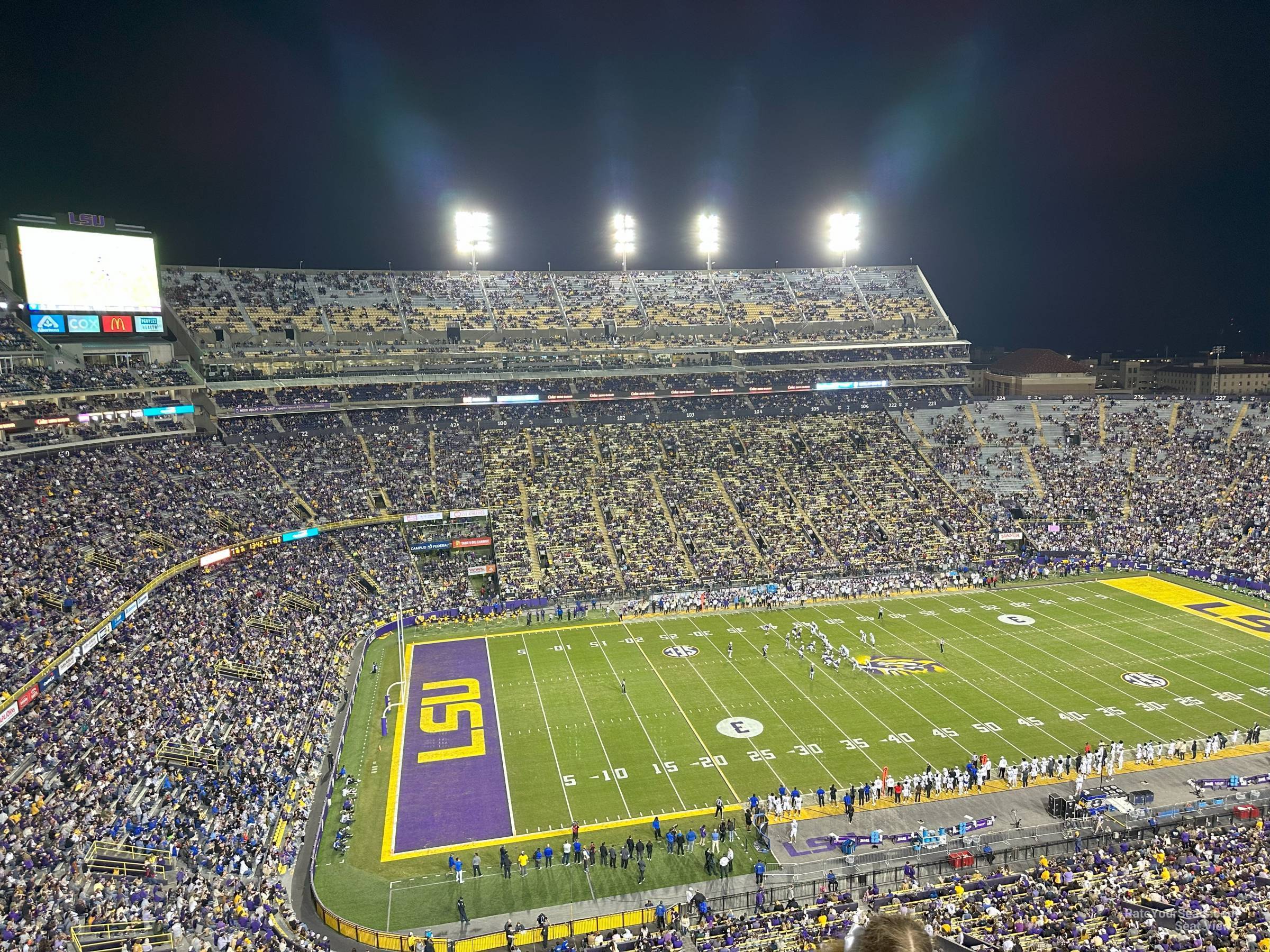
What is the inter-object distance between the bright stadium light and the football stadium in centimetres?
47

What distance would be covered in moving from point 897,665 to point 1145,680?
→ 863 cm

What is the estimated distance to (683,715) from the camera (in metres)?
28.6

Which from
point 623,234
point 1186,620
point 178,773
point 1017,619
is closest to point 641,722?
point 178,773

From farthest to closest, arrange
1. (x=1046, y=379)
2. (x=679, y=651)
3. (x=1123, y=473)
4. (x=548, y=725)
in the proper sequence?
(x=1046, y=379)
(x=1123, y=473)
(x=679, y=651)
(x=548, y=725)

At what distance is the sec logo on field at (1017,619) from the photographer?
37250 millimetres

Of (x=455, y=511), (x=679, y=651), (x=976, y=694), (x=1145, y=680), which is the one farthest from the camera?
(x=455, y=511)

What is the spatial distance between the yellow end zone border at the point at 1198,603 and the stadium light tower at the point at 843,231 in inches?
1371

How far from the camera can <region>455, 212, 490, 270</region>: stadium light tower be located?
60.3 m

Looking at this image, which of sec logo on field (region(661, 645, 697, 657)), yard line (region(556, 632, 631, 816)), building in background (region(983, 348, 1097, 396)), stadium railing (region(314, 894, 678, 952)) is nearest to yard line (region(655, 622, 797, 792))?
sec logo on field (region(661, 645, 697, 657))

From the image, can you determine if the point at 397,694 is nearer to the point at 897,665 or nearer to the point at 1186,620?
the point at 897,665

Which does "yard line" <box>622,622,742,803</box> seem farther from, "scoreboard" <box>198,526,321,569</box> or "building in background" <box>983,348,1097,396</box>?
"building in background" <box>983,348,1097,396</box>

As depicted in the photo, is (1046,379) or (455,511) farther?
(1046,379)

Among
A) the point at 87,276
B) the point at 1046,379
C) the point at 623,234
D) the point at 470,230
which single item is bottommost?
the point at 1046,379

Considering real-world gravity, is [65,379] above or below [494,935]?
above
